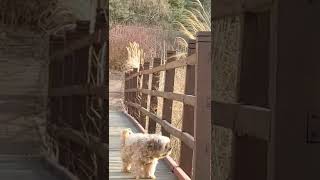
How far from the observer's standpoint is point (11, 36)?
1.85m

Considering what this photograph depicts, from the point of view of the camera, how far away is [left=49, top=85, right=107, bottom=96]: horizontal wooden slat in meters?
1.80

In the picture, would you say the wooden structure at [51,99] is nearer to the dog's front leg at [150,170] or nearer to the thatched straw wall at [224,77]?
the thatched straw wall at [224,77]

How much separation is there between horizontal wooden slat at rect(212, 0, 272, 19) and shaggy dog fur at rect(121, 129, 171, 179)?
2713mm

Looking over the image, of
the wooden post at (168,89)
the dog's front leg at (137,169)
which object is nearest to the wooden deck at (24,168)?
the dog's front leg at (137,169)

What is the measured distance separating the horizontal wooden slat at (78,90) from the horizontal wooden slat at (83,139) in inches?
4.4

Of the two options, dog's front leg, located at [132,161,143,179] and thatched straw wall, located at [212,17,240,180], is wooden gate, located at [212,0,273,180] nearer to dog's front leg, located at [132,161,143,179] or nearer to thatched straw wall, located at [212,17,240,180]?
thatched straw wall, located at [212,17,240,180]

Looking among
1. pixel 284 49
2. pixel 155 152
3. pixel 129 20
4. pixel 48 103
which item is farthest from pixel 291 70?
pixel 129 20

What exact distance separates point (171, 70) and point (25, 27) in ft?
12.1

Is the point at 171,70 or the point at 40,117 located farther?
the point at 171,70

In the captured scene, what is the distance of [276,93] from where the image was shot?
1.29 m

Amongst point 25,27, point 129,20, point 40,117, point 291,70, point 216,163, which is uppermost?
point 129,20

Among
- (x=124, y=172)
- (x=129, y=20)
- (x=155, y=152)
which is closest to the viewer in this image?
(x=155, y=152)

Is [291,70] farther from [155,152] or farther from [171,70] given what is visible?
[171,70]

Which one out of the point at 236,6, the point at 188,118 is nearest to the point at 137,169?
the point at 188,118
